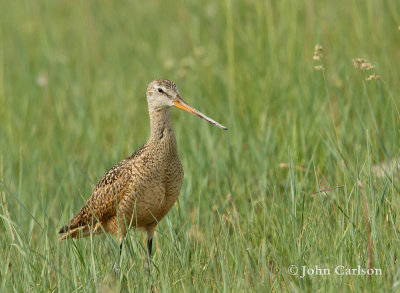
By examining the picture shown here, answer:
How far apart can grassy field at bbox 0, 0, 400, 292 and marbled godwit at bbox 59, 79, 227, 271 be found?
16 centimetres

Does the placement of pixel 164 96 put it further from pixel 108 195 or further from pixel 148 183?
pixel 108 195

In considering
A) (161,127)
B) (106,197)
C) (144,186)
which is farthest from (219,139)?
(144,186)

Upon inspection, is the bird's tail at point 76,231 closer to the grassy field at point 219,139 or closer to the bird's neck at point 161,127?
the grassy field at point 219,139

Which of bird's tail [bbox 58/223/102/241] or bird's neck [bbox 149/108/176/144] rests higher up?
bird's neck [bbox 149/108/176/144]

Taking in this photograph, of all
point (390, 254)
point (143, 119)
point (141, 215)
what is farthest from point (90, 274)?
point (143, 119)

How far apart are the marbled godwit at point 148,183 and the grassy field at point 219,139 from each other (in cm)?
16

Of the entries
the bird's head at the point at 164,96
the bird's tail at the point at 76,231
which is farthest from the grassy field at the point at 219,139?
the bird's head at the point at 164,96

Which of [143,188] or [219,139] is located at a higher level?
[219,139]

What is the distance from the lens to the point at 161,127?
5.44m

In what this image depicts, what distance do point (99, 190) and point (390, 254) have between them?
7.69ft

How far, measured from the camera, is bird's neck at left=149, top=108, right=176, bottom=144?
17.7ft

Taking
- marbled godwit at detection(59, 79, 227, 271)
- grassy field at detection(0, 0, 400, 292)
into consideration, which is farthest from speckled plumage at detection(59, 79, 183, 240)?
grassy field at detection(0, 0, 400, 292)

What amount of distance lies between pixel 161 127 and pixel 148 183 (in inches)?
18.7

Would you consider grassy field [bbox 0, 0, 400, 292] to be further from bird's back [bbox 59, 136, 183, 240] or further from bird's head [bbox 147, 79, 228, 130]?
bird's head [bbox 147, 79, 228, 130]
